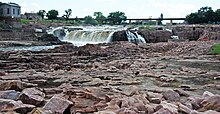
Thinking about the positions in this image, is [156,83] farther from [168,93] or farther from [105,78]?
[168,93]

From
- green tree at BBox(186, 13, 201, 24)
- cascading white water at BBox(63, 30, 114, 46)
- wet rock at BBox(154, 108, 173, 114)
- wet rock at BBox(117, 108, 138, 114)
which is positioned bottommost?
wet rock at BBox(117, 108, 138, 114)

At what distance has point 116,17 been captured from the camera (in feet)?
345

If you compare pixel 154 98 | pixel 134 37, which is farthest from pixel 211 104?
pixel 134 37

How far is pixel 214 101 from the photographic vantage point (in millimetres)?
8789

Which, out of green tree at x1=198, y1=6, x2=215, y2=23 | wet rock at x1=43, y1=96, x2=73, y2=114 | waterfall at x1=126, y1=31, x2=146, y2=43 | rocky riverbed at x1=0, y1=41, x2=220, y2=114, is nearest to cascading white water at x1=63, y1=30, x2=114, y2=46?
waterfall at x1=126, y1=31, x2=146, y2=43

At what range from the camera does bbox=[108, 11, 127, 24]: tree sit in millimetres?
104750

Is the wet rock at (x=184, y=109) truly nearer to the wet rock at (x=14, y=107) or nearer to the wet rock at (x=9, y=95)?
the wet rock at (x=14, y=107)

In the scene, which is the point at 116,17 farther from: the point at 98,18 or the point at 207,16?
the point at 207,16

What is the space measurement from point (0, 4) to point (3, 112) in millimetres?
68314

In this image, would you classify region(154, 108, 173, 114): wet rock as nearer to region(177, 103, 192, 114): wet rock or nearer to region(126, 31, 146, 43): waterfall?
region(177, 103, 192, 114): wet rock

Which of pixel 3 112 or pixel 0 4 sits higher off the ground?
pixel 0 4

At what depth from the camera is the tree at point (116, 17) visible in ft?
344

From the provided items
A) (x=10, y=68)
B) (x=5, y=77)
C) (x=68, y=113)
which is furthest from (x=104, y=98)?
(x=10, y=68)

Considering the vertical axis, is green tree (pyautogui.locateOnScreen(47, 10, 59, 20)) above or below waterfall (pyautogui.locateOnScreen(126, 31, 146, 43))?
above
